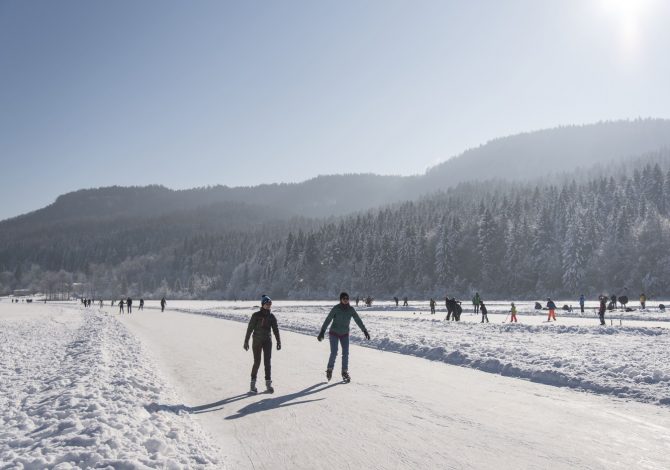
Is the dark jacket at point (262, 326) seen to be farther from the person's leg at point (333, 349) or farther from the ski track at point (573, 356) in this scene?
the ski track at point (573, 356)

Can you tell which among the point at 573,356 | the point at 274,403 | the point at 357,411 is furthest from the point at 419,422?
the point at 573,356

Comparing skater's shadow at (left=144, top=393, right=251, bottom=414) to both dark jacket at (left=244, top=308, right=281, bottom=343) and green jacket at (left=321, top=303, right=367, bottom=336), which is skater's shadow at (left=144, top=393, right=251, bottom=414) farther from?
green jacket at (left=321, top=303, right=367, bottom=336)

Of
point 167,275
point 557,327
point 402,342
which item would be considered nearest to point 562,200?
point 557,327

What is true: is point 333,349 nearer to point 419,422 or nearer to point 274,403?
point 274,403

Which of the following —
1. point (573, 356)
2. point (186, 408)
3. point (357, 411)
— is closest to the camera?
point (357, 411)

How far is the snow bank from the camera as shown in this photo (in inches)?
223

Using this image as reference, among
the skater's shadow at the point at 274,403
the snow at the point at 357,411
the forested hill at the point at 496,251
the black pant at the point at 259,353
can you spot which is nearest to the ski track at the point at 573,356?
the snow at the point at 357,411

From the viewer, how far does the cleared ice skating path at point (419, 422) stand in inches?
221

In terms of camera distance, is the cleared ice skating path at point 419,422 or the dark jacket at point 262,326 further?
the dark jacket at point 262,326

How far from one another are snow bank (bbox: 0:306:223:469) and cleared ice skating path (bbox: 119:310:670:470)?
21.2 inches

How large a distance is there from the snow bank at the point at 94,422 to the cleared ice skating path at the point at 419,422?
0.54 meters

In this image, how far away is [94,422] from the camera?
7113 mm

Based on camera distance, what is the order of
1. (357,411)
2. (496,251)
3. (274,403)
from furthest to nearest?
(496,251) → (274,403) → (357,411)

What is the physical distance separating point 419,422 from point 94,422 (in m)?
5.10
